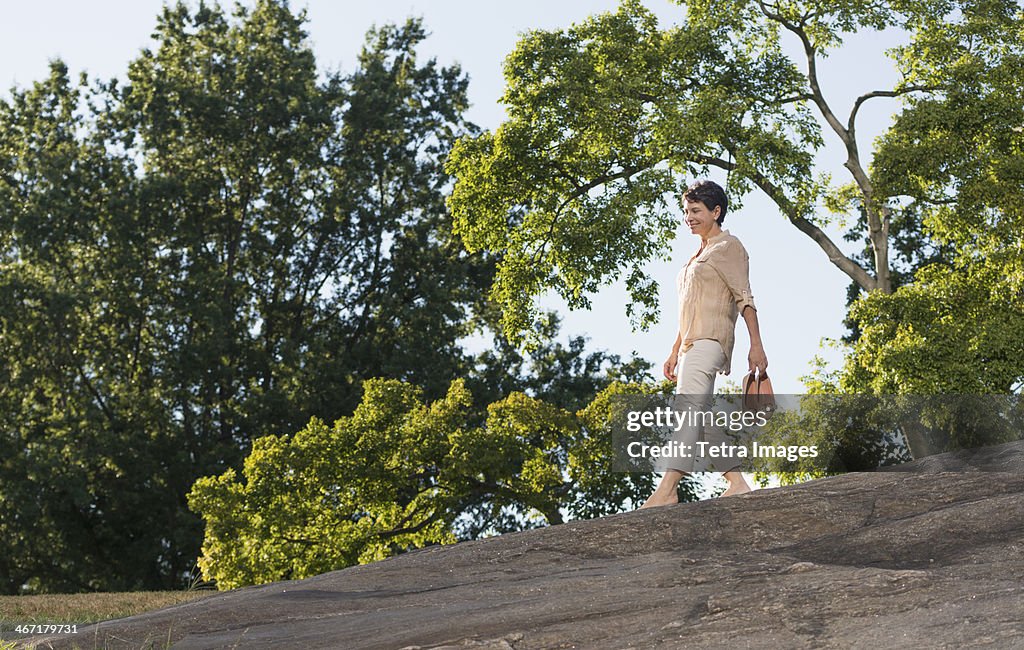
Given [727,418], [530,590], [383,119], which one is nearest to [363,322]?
[383,119]

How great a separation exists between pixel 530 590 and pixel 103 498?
73.9 feet

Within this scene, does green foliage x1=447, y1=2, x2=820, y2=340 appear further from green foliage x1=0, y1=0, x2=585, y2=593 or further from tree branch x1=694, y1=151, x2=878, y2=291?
green foliage x1=0, y1=0, x2=585, y2=593

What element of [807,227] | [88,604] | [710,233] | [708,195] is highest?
[807,227]

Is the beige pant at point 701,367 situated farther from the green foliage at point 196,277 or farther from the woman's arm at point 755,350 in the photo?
the green foliage at point 196,277

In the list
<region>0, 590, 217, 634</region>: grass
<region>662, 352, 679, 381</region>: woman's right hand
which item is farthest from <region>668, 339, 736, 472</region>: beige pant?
<region>0, 590, 217, 634</region>: grass

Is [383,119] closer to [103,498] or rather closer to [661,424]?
[103,498]

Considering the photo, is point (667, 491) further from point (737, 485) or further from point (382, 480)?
point (382, 480)

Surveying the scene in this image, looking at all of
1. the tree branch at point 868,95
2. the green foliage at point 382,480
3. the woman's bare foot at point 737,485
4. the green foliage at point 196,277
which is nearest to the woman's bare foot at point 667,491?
the woman's bare foot at point 737,485

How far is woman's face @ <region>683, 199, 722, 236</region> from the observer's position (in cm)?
905

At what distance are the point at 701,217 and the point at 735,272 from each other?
51 cm

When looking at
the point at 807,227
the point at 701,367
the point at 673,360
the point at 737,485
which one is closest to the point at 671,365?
the point at 673,360

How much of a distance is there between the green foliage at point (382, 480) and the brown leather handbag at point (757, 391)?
1022 cm

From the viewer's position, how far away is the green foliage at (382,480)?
740 inches

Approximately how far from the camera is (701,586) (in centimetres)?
597
